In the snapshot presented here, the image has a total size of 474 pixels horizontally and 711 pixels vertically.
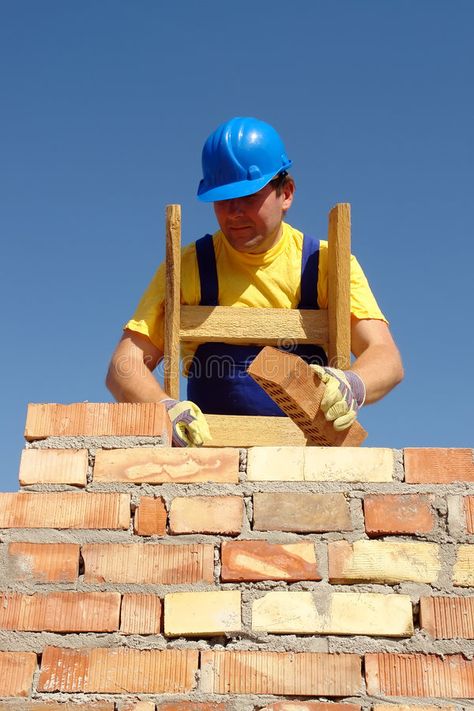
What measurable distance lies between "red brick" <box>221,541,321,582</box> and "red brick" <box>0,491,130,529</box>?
30cm

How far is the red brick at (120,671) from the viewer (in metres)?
2.09

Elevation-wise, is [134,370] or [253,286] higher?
[253,286]

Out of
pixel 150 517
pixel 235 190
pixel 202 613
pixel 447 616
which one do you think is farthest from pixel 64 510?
pixel 235 190

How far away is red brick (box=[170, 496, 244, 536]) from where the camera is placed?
7.34 feet

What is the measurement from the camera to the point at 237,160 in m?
3.42

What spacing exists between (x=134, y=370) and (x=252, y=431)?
2.01ft

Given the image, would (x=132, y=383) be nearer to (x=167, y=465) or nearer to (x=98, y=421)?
(x=98, y=421)

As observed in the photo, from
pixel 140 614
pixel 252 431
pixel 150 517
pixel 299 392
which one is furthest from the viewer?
pixel 252 431

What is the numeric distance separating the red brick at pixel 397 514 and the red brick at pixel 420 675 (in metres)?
0.32

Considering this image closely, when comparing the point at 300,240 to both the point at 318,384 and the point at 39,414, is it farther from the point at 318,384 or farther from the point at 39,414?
the point at 39,414

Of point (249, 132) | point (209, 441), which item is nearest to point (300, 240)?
point (249, 132)

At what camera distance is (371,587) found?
2170 mm

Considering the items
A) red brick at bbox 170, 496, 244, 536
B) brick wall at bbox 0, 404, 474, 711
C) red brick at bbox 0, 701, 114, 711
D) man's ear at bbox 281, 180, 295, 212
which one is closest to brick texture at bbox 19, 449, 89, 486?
brick wall at bbox 0, 404, 474, 711

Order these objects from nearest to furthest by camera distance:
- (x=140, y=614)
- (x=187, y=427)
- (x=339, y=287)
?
1. (x=140, y=614)
2. (x=187, y=427)
3. (x=339, y=287)
